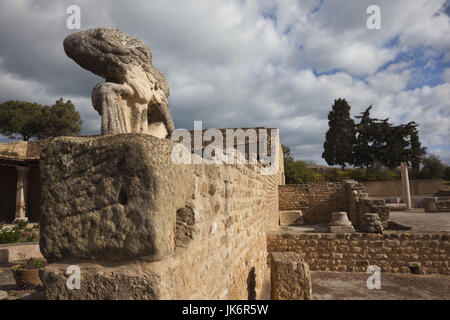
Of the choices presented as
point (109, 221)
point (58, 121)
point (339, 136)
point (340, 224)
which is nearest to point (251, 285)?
point (109, 221)

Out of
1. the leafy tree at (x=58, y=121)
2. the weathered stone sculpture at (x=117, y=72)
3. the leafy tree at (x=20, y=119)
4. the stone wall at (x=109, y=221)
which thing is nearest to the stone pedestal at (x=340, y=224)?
the weathered stone sculpture at (x=117, y=72)

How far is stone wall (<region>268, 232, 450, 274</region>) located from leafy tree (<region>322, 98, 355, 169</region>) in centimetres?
3062

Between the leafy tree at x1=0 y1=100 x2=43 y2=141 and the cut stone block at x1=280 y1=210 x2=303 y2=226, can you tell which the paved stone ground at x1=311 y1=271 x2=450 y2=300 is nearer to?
the cut stone block at x1=280 y1=210 x2=303 y2=226

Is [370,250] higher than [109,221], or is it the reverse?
[109,221]

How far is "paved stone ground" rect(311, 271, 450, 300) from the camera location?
4770 millimetres

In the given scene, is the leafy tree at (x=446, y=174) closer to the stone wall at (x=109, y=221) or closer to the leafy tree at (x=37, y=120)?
the stone wall at (x=109, y=221)

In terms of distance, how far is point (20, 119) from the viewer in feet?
103

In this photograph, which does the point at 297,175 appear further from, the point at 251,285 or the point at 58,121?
the point at 58,121

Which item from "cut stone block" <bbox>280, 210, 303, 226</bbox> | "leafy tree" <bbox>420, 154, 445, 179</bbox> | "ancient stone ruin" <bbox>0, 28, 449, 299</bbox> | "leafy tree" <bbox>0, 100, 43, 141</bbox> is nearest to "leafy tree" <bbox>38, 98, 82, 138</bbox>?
"leafy tree" <bbox>0, 100, 43, 141</bbox>

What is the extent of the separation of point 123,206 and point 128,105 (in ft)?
3.71

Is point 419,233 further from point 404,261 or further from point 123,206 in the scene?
point 123,206

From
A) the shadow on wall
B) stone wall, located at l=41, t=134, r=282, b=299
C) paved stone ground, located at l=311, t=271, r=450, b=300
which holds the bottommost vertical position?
paved stone ground, located at l=311, t=271, r=450, b=300

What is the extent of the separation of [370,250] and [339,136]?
31703mm
